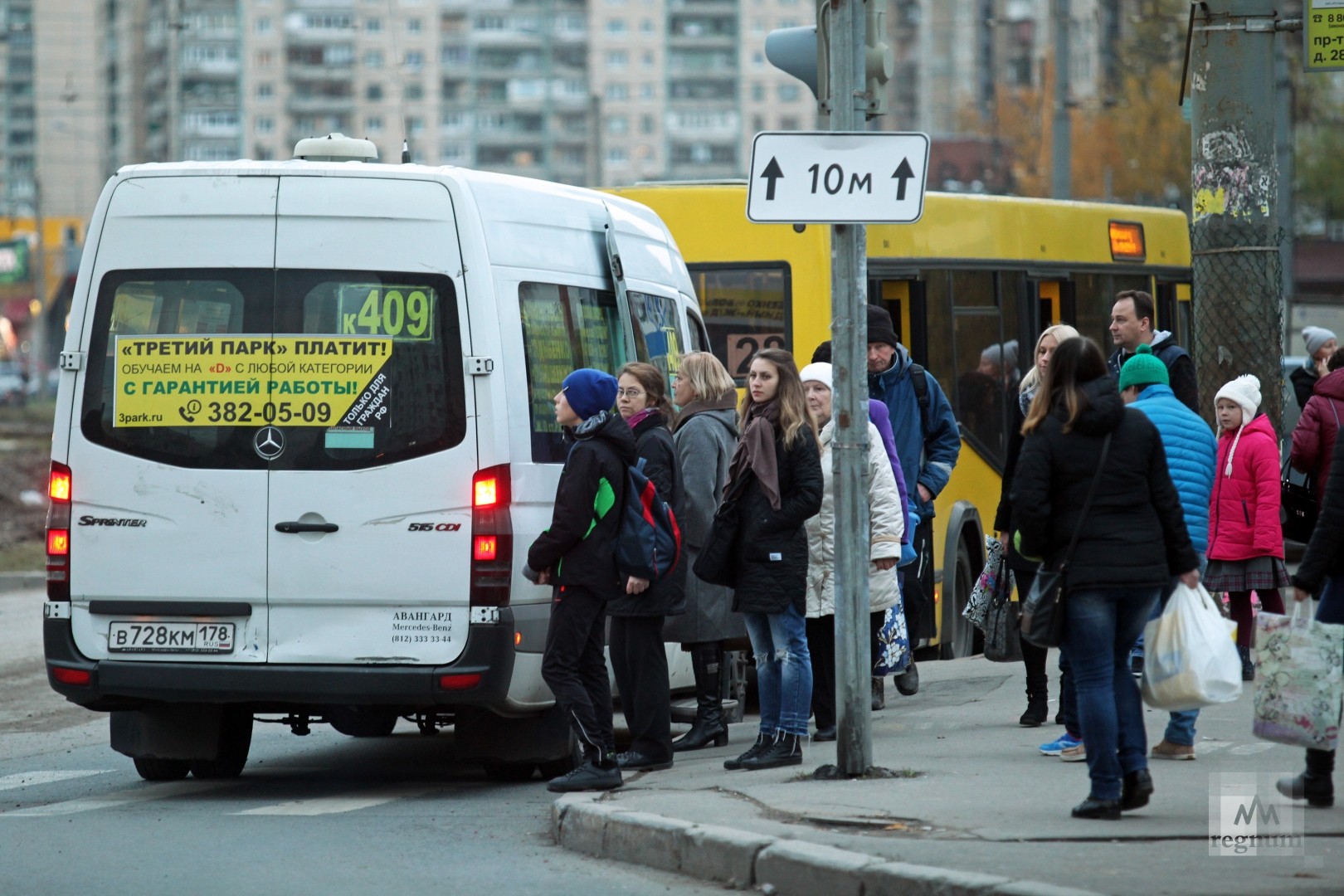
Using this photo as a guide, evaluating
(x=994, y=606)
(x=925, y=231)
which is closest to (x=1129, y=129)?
(x=925, y=231)

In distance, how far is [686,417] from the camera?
8.76 m

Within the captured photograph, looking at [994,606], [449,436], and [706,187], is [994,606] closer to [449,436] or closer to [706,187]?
[449,436]

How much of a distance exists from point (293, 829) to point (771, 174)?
2.96 meters

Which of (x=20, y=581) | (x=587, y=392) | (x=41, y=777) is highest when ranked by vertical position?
(x=587, y=392)

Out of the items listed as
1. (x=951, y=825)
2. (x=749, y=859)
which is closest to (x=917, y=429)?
(x=951, y=825)

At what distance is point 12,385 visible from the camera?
2876 inches

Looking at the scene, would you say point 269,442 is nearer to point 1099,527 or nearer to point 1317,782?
point 1099,527

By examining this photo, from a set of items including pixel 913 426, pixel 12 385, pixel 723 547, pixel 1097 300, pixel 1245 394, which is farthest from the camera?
pixel 12 385

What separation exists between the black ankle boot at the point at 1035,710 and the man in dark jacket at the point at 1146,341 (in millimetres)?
1455

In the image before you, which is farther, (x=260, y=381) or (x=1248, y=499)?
(x=1248, y=499)

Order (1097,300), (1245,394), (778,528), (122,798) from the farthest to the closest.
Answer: (1097,300)
(1245,394)
(122,798)
(778,528)

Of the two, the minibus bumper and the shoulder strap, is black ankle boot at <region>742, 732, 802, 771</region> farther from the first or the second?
the shoulder strap

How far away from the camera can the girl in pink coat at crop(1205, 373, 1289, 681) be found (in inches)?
362

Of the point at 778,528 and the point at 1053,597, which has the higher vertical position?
the point at 778,528
